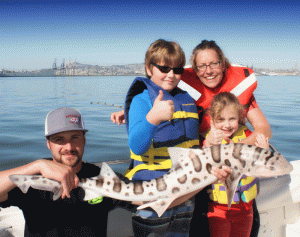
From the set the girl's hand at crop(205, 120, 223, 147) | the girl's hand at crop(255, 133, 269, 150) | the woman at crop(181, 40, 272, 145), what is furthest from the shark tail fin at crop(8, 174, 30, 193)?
the girl's hand at crop(255, 133, 269, 150)

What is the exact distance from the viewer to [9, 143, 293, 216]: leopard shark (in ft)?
9.81

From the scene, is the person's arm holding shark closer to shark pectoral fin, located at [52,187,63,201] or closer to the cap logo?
shark pectoral fin, located at [52,187,63,201]

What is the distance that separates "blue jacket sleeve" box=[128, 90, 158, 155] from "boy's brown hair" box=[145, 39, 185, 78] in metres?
0.62

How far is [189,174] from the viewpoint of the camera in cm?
304

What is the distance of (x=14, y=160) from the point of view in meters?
9.87

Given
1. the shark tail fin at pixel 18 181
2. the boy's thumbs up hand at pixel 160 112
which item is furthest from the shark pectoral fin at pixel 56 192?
the boy's thumbs up hand at pixel 160 112

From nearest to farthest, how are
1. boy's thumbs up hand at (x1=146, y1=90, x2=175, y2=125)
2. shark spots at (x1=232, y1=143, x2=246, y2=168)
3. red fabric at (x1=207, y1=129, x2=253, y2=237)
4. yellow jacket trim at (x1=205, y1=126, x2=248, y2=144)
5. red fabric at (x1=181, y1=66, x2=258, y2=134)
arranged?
boy's thumbs up hand at (x1=146, y1=90, x2=175, y2=125) → shark spots at (x1=232, y1=143, x2=246, y2=168) → red fabric at (x1=207, y1=129, x2=253, y2=237) → yellow jacket trim at (x1=205, y1=126, x2=248, y2=144) → red fabric at (x1=181, y1=66, x2=258, y2=134)

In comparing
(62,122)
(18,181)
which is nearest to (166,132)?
(62,122)

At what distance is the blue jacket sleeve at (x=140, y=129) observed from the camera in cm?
299

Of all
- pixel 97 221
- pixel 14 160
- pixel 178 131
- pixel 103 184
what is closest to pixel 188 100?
pixel 178 131

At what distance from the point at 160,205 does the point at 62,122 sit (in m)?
1.47

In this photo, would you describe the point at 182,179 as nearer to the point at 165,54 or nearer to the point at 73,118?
the point at 73,118

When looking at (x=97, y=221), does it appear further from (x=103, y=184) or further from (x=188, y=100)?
(x=188, y=100)

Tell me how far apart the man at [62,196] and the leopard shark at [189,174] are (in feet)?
0.71
